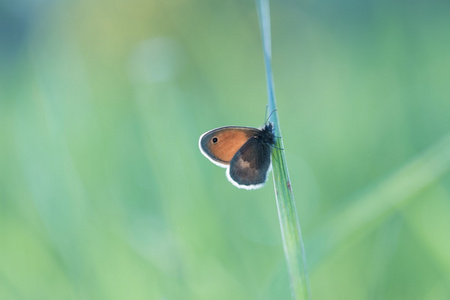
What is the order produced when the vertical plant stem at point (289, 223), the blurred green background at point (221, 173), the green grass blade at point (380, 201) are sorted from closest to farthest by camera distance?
the vertical plant stem at point (289, 223)
the green grass blade at point (380, 201)
the blurred green background at point (221, 173)

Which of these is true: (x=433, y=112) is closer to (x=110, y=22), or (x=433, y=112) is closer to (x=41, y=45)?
(x=110, y=22)

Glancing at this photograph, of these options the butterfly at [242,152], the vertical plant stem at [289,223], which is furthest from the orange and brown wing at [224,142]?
the vertical plant stem at [289,223]

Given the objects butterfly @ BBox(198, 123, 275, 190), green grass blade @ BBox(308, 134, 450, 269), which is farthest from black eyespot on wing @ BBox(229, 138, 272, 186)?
green grass blade @ BBox(308, 134, 450, 269)

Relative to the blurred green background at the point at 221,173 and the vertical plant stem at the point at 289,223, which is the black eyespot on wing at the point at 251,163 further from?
the vertical plant stem at the point at 289,223

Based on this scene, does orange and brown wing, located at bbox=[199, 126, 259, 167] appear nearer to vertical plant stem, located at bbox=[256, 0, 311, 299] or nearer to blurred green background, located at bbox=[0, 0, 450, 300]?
blurred green background, located at bbox=[0, 0, 450, 300]

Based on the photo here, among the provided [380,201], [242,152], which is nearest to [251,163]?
[242,152]

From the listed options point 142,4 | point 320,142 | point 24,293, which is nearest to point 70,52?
point 142,4
